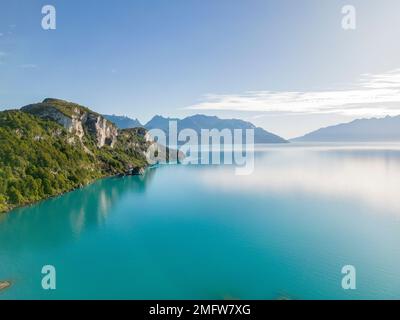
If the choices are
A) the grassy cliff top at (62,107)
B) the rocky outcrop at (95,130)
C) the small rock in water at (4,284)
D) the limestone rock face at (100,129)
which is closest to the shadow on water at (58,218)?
the small rock in water at (4,284)

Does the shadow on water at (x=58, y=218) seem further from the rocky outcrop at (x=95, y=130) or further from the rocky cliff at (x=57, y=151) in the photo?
the rocky outcrop at (x=95, y=130)

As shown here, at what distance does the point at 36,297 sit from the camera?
23.6 m

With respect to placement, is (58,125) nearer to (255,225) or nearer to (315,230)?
(255,225)

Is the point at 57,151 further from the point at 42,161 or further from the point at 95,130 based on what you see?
the point at 95,130

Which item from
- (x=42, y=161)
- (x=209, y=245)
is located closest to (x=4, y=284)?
(x=209, y=245)

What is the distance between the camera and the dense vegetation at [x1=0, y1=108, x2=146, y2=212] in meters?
55.4

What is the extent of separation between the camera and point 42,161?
67000 mm

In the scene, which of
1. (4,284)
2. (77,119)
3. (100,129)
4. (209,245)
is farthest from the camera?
(100,129)

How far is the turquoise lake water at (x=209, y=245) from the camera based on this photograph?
24.9 metres

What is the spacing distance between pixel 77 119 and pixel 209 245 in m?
86.5

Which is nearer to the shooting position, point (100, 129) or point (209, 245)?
point (209, 245)

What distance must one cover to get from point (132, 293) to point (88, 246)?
13510mm

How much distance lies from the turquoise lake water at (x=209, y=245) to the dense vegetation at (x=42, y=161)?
4.29 meters
